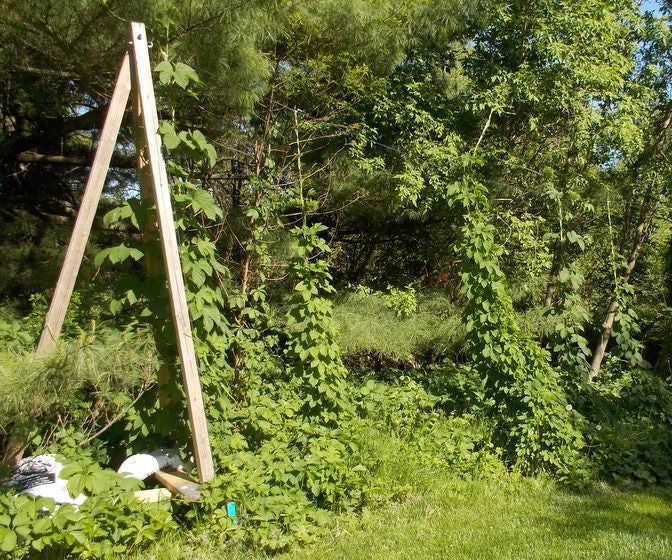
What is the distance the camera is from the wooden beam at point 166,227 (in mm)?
3432

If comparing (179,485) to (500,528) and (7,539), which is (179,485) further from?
(500,528)

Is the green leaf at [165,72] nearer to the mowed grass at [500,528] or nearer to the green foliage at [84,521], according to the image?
the green foliage at [84,521]

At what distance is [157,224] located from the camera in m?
3.57

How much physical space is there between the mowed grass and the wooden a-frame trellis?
0.77m

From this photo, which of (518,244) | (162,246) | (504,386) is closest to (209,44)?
(162,246)

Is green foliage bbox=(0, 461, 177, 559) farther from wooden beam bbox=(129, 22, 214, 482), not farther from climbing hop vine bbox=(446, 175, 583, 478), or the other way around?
climbing hop vine bbox=(446, 175, 583, 478)

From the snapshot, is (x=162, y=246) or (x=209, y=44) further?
(x=209, y=44)

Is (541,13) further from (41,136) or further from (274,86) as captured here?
(41,136)

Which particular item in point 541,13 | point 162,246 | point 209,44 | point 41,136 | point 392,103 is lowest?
point 162,246

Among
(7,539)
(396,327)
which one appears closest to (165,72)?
(7,539)

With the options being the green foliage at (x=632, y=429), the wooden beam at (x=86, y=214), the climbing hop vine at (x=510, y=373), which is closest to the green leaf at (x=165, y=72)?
the wooden beam at (x=86, y=214)

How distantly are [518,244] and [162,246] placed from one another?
5.64 metres

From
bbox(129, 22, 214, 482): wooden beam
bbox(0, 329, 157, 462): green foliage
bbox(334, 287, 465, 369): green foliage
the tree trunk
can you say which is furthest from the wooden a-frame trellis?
the tree trunk

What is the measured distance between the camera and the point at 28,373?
302cm
